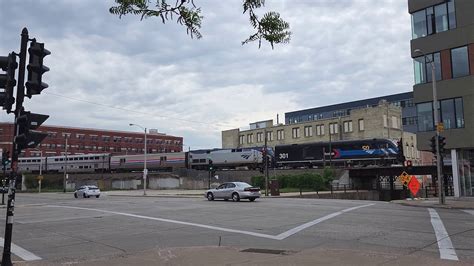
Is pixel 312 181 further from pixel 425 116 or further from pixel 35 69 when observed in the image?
pixel 35 69

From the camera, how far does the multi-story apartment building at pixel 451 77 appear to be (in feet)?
117

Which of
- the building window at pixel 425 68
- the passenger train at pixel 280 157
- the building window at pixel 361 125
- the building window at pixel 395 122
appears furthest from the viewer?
the building window at pixel 361 125

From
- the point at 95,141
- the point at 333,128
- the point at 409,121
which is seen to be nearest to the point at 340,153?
the point at 333,128

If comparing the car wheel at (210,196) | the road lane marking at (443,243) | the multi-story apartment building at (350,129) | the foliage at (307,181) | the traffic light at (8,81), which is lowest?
the road lane marking at (443,243)

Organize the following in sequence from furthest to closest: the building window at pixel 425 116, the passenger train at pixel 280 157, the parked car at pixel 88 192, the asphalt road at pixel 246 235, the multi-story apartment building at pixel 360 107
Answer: the multi-story apartment building at pixel 360 107
the passenger train at pixel 280 157
the parked car at pixel 88 192
the building window at pixel 425 116
the asphalt road at pixel 246 235

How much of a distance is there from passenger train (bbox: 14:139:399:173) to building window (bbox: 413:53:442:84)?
26.3 meters

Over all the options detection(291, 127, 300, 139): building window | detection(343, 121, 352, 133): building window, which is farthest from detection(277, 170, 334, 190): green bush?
detection(291, 127, 300, 139): building window

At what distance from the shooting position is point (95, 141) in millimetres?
135625

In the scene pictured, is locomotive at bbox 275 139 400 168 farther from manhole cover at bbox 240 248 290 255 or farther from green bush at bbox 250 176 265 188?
manhole cover at bbox 240 248 290 255

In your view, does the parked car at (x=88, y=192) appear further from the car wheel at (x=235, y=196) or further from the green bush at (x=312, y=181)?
the green bush at (x=312, y=181)

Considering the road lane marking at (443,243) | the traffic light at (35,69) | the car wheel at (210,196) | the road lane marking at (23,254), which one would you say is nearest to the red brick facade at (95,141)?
the car wheel at (210,196)

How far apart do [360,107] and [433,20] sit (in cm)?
8018

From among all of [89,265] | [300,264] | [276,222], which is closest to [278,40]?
[300,264]

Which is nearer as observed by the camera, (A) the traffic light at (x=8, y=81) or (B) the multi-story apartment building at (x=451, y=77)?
(A) the traffic light at (x=8, y=81)
